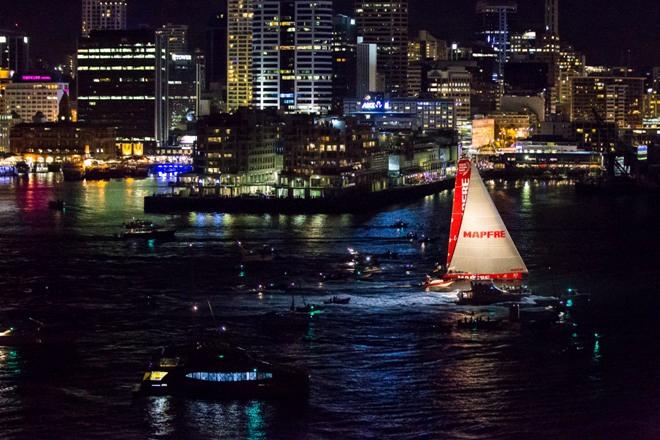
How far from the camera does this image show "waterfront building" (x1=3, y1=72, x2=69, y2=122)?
107 m

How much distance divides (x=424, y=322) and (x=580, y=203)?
33808 millimetres

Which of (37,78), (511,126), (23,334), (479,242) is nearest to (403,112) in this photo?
(511,126)

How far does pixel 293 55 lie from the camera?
94750 mm

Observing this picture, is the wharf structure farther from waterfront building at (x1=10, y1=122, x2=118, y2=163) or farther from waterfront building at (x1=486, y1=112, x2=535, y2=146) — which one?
waterfront building at (x1=486, y1=112, x2=535, y2=146)

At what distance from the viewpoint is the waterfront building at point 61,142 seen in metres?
89.3

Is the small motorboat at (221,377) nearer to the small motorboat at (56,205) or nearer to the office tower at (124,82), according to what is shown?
the small motorboat at (56,205)

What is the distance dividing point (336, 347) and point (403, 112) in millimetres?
70531

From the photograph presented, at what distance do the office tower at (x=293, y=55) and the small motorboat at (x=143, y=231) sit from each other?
51922 millimetres

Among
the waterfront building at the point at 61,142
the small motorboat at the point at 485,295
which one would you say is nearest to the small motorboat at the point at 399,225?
the small motorboat at the point at 485,295

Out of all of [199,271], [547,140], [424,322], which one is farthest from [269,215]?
[547,140]

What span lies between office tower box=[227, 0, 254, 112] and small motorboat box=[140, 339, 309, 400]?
3263 inches

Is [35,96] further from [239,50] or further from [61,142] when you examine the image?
[61,142]

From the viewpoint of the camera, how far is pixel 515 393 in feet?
57.4

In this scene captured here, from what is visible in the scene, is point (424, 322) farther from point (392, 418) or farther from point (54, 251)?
point (54, 251)
